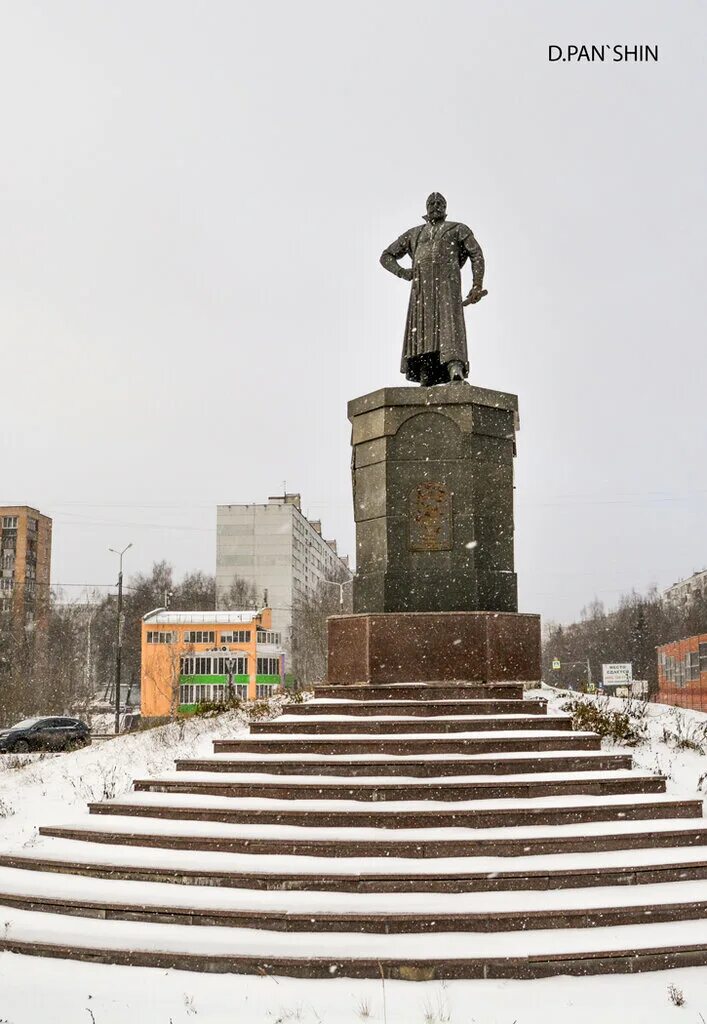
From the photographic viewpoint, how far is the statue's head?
11281mm

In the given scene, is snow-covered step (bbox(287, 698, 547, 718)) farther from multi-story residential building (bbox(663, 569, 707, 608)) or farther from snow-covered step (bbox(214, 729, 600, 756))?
multi-story residential building (bbox(663, 569, 707, 608))

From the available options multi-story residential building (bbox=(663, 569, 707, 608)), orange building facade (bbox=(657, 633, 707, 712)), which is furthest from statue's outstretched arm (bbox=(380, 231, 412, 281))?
multi-story residential building (bbox=(663, 569, 707, 608))

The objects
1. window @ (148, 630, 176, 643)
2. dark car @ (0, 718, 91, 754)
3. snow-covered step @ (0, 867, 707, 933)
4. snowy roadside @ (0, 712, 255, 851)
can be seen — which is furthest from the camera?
window @ (148, 630, 176, 643)

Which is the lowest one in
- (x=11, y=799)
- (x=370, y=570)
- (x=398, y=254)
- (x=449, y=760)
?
(x=11, y=799)

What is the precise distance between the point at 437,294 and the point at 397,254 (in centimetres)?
92

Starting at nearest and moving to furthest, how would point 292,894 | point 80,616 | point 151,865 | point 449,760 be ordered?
point 292,894
point 151,865
point 449,760
point 80,616

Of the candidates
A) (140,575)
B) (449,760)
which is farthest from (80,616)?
(449,760)

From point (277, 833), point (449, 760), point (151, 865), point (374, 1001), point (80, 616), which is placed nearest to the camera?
point (374, 1001)

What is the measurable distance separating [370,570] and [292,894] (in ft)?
16.1

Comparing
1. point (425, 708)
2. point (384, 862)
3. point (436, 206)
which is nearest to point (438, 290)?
point (436, 206)

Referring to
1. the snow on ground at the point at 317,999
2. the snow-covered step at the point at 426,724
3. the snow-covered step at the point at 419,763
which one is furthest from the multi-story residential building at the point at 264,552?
the snow on ground at the point at 317,999

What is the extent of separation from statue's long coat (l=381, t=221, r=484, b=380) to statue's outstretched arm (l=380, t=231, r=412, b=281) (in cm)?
9

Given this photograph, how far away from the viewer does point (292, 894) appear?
5.70 meters

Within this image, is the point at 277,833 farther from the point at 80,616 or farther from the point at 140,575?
the point at 140,575
